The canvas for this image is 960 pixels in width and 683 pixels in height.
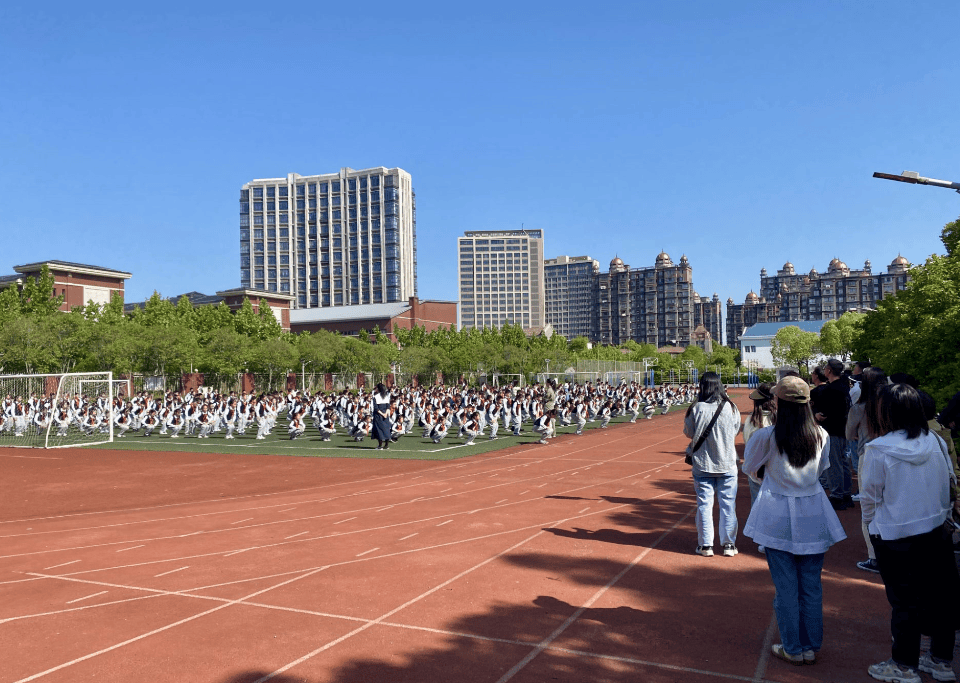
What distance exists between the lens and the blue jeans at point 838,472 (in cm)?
945

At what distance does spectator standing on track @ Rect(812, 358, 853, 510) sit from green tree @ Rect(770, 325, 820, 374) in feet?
284

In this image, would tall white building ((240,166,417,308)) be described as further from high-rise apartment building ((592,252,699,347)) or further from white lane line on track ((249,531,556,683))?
white lane line on track ((249,531,556,683))

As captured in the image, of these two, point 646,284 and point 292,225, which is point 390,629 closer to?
point 292,225

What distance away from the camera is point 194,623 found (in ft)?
19.0

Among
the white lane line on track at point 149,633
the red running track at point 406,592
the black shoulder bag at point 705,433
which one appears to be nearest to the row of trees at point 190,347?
the red running track at point 406,592

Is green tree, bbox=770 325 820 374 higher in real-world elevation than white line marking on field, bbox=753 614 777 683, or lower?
higher

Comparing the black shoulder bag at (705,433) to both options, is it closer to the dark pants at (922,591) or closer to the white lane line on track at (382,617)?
the white lane line on track at (382,617)

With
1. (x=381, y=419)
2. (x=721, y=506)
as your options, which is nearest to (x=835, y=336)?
(x=381, y=419)

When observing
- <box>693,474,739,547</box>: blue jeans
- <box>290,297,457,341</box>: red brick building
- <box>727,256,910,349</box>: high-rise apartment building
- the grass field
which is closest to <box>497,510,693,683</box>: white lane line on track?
<box>693,474,739,547</box>: blue jeans

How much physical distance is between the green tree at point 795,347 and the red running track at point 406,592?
8867cm

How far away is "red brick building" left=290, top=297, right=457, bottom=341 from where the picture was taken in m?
89.6

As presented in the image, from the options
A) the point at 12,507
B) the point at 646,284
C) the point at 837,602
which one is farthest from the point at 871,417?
the point at 646,284

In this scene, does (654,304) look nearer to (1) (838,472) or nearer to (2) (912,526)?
(1) (838,472)

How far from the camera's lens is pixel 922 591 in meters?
4.18
